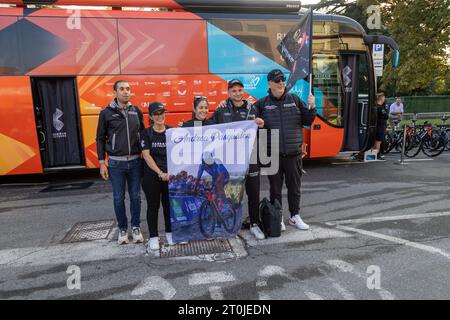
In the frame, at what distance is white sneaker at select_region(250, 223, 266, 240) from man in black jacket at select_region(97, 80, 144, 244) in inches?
62.5

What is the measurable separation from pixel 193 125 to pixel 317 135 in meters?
5.01

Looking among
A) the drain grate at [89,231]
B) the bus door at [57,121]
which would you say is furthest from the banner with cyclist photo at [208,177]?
the bus door at [57,121]

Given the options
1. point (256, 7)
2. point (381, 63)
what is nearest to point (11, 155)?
point (256, 7)

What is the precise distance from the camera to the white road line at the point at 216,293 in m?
3.00

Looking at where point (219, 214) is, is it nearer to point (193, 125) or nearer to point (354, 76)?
point (193, 125)

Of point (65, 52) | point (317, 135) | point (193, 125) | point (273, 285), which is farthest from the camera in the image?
point (317, 135)

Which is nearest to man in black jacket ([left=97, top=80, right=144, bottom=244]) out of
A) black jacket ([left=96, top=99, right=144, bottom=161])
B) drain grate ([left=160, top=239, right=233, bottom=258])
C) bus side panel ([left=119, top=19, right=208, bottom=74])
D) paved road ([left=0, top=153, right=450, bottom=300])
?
black jacket ([left=96, top=99, right=144, bottom=161])

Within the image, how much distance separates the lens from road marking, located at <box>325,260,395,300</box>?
296 centimetres

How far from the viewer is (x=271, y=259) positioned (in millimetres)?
3709

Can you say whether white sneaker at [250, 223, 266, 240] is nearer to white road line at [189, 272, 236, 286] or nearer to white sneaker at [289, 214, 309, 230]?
white sneaker at [289, 214, 309, 230]

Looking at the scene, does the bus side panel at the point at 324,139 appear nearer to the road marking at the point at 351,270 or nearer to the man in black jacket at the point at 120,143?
the road marking at the point at 351,270

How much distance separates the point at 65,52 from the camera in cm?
673

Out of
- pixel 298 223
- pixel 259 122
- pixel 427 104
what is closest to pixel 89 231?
pixel 259 122

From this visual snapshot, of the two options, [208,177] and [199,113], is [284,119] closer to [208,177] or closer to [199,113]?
[199,113]
